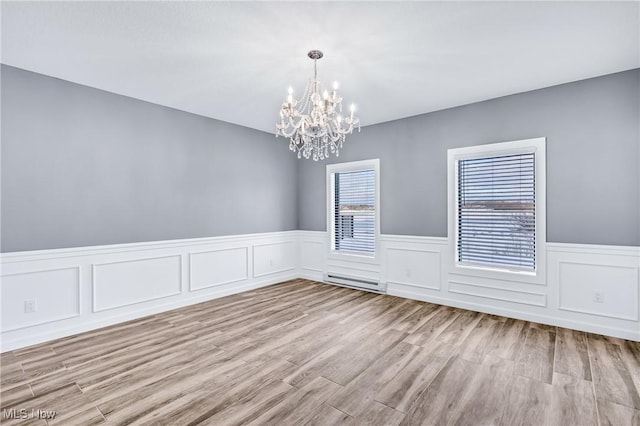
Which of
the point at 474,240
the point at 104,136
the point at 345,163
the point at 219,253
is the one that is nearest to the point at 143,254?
the point at 219,253

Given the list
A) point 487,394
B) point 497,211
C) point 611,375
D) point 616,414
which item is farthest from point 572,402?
point 497,211

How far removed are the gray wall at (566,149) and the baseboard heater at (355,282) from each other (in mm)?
1027

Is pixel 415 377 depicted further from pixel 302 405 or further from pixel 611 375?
pixel 611 375

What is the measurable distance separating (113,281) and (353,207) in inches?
144

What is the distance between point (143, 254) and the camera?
12.9 feet

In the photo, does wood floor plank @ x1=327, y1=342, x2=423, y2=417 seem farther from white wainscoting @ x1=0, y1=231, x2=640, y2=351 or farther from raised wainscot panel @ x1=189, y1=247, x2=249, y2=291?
raised wainscot panel @ x1=189, y1=247, x2=249, y2=291

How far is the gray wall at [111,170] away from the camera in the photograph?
3087mm

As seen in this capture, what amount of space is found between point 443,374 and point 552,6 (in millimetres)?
2887

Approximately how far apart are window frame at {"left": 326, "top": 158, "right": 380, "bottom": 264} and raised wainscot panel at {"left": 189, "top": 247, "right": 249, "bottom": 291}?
1.58m

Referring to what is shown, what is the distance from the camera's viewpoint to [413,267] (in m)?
4.64

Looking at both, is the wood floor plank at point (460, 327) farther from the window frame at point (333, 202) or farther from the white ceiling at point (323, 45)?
the white ceiling at point (323, 45)

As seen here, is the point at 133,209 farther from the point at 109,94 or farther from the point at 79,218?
the point at 109,94

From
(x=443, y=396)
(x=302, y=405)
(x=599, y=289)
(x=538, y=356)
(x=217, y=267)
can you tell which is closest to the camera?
(x=302, y=405)

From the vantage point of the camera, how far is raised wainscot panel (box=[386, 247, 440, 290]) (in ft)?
14.6
